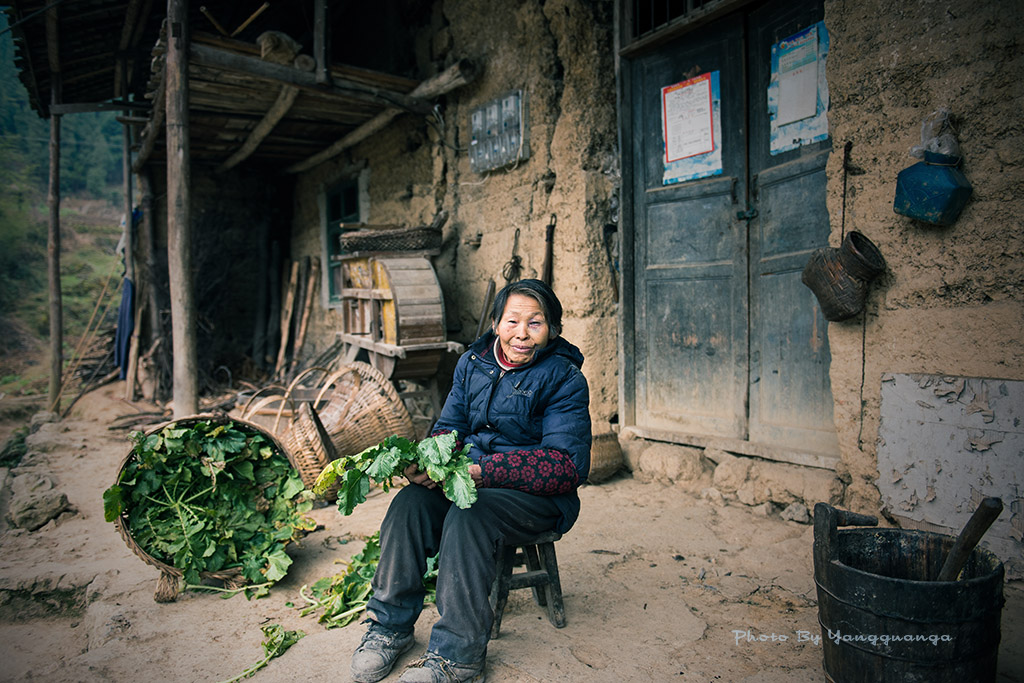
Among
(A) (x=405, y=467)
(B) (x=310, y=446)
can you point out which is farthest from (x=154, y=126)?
(A) (x=405, y=467)

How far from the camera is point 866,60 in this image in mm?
2865

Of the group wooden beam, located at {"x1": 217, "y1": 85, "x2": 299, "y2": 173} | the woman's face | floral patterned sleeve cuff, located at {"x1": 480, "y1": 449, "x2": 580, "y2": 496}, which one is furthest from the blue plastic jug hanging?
wooden beam, located at {"x1": 217, "y1": 85, "x2": 299, "y2": 173}

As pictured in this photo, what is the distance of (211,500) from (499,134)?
3.55m

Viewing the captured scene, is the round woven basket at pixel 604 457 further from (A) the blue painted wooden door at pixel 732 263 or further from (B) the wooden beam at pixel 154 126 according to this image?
(B) the wooden beam at pixel 154 126

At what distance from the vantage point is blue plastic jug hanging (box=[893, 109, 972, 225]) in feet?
8.19

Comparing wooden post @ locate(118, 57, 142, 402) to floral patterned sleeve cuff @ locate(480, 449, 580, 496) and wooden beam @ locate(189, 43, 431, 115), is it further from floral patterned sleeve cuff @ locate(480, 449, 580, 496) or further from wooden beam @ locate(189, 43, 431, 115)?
floral patterned sleeve cuff @ locate(480, 449, 580, 496)

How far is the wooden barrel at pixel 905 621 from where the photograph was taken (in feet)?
5.05

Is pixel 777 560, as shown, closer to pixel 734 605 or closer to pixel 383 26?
pixel 734 605

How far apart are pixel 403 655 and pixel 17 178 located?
20642 millimetres

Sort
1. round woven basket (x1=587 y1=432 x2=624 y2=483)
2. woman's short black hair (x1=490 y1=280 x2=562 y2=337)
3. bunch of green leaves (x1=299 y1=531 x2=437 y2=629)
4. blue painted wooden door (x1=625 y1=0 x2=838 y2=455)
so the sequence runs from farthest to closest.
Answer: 1. round woven basket (x1=587 y1=432 x2=624 y2=483)
2. blue painted wooden door (x1=625 y1=0 x2=838 y2=455)
3. bunch of green leaves (x1=299 y1=531 x2=437 y2=629)
4. woman's short black hair (x1=490 y1=280 x2=562 y2=337)

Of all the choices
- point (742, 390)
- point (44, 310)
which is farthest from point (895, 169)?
point (44, 310)

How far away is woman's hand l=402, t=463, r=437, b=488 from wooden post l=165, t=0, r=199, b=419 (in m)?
3.26

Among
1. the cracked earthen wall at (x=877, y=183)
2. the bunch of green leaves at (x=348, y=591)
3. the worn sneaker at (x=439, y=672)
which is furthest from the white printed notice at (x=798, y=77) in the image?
the worn sneaker at (x=439, y=672)

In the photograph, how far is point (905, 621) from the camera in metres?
1.56
